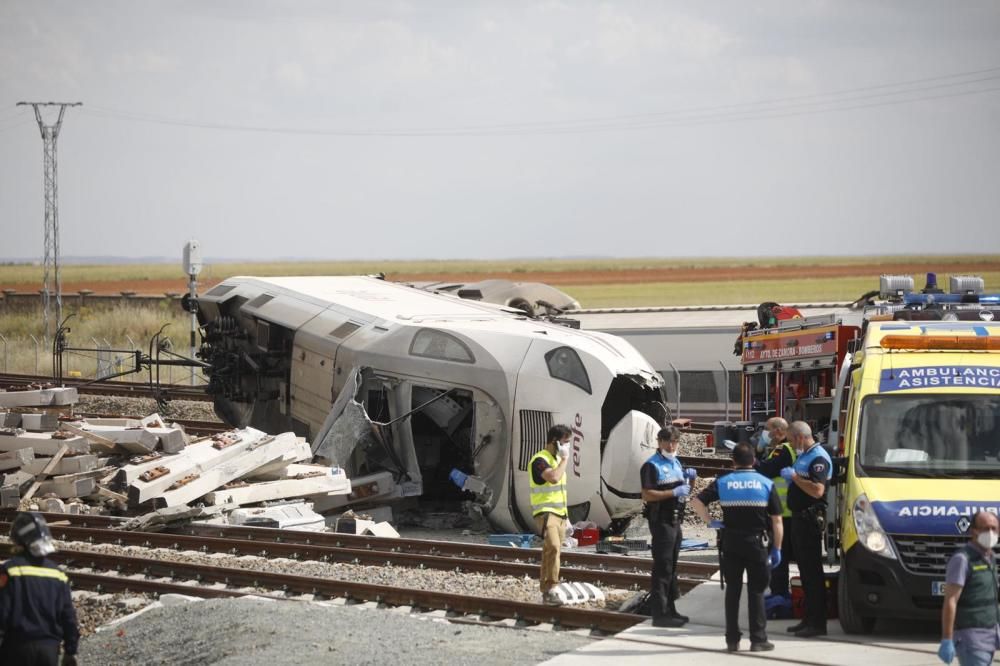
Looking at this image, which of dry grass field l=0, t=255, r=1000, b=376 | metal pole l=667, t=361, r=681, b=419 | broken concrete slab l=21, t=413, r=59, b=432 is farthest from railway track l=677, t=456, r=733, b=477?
dry grass field l=0, t=255, r=1000, b=376

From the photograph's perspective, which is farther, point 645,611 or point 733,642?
point 645,611

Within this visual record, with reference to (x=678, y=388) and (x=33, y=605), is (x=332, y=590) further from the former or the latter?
(x=678, y=388)

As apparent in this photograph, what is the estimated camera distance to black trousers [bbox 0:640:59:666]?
26.5ft

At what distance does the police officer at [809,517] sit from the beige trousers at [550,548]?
2.16 meters

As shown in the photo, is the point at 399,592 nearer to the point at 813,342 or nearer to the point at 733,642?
the point at 733,642

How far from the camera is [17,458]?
1969 cm

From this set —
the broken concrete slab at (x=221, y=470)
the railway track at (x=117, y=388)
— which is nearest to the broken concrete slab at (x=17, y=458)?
the broken concrete slab at (x=221, y=470)

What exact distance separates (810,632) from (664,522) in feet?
4.91

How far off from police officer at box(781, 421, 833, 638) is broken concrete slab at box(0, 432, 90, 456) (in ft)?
39.2

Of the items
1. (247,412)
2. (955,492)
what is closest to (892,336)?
(955,492)

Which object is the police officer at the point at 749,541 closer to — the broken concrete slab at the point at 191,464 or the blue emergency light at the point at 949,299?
the blue emergency light at the point at 949,299

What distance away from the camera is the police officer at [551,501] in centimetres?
1221

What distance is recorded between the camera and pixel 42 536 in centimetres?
825

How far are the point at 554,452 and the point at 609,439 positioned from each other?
4272mm
